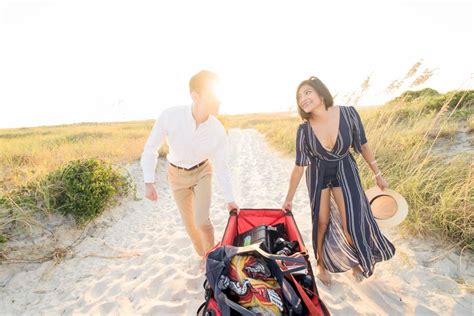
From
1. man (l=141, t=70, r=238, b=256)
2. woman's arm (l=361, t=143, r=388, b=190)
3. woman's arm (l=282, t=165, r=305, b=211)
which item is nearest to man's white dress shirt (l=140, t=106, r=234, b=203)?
man (l=141, t=70, r=238, b=256)

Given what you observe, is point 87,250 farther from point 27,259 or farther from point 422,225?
point 422,225

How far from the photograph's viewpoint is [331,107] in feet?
8.63

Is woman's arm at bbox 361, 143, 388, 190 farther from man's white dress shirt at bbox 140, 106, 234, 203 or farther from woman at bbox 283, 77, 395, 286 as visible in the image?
man's white dress shirt at bbox 140, 106, 234, 203

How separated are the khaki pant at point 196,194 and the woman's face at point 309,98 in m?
1.14

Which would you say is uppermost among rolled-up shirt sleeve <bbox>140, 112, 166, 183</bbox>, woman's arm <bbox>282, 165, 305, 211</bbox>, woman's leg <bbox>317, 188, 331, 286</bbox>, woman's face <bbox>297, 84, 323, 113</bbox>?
woman's face <bbox>297, 84, 323, 113</bbox>

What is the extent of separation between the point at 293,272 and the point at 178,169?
1556mm

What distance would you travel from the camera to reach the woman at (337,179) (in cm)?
253

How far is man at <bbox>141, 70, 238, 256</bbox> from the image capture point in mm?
2514

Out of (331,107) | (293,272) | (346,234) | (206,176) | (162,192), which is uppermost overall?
(331,107)

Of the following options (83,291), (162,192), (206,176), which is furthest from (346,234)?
(162,192)

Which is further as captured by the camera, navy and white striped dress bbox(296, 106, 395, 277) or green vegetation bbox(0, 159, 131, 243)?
green vegetation bbox(0, 159, 131, 243)

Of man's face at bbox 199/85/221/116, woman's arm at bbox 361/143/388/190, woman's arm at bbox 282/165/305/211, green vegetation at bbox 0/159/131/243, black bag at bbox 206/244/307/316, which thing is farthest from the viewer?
green vegetation at bbox 0/159/131/243

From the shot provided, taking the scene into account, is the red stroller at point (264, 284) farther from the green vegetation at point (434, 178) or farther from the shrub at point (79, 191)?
the shrub at point (79, 191)

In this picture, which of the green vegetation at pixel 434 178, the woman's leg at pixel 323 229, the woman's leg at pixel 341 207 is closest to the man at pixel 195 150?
the woman's leg at pixel 323 229
